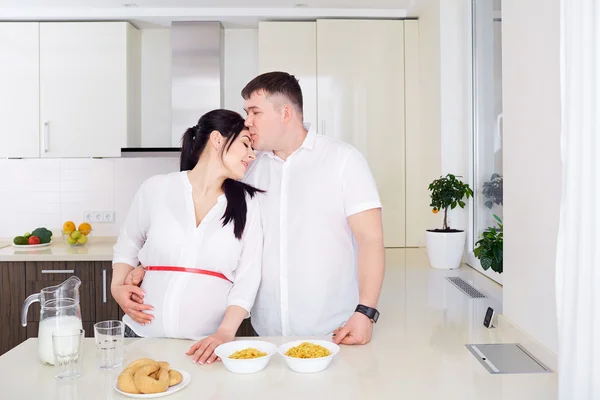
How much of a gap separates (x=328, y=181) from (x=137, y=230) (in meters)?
0.60

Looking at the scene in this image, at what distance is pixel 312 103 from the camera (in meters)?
3.76

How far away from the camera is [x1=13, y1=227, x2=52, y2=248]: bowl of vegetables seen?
3572 mm

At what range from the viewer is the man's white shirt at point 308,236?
1.88m

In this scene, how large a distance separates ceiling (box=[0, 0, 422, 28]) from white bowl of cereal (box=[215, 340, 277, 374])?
2.54m

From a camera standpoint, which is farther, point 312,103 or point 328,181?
point 312,103

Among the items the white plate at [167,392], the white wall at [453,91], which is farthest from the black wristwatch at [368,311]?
the white wall at [453,91]

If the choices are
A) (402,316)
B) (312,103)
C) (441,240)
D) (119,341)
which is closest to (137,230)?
(119,341)

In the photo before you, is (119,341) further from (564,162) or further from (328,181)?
(564,162)

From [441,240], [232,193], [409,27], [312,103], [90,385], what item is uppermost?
[409,27]

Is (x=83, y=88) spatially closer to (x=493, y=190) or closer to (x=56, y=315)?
(x=493, y=190)

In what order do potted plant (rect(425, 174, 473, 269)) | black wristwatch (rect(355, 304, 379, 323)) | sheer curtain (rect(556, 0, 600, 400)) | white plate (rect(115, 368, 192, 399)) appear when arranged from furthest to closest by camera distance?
1. potted plant (rect(425, 174, 473, 269))
2. black wristwatch (rect(355, 304, 379, 323))
3. white plate (rect(115, 368, 192, 399))
4. sheer curtain (rect(556, 0, 600, 400))

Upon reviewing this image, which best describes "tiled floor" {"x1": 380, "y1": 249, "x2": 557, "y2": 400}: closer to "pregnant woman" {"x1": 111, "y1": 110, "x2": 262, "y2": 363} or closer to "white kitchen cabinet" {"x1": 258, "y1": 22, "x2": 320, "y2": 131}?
"pregnant woman" {"x1": 111, "y1": 110, "x2": 262, "y2": 363}

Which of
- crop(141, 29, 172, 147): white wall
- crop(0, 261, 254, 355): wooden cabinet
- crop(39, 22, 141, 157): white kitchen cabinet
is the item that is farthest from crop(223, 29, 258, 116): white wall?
crop(0, 261, 254, 355): wooden cabinet

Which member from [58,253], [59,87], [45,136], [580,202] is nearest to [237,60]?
[59,87]
